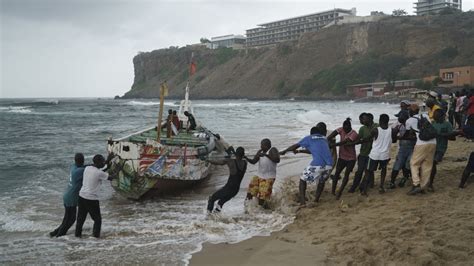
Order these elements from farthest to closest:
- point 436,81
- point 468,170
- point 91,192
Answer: point 436,81 → point 468,170 → point 91,192

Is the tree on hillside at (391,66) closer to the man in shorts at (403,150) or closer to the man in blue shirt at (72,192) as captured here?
the man in shorts at (403,150)

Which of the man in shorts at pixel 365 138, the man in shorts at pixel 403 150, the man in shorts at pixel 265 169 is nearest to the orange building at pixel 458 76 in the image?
the man in shorts at pixel 403 150

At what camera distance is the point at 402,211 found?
22.3 feet

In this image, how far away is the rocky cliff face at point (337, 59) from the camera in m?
85.1

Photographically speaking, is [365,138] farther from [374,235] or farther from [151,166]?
[151,166]

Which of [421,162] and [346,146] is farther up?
[346,146]

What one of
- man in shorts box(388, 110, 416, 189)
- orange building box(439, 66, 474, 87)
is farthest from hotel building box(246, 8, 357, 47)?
man in shorts box(388, 110, 416, 189)

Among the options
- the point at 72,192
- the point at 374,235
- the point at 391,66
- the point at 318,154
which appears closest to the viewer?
the point at 374,235

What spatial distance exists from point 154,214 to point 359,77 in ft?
283

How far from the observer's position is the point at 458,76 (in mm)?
60812

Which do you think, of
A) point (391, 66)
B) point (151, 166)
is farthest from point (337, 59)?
point (151, 166)

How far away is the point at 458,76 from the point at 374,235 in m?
62.7

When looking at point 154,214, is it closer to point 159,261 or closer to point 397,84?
point 159,261

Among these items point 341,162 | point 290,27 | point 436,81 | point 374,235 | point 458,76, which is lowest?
point 374,235
